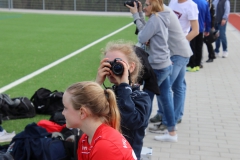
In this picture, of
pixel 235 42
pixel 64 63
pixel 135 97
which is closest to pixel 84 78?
pixel 64 63

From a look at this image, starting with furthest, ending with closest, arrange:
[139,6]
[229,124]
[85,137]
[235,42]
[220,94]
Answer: [235,42], [220,94], [229,124], [139,6], [85,137]

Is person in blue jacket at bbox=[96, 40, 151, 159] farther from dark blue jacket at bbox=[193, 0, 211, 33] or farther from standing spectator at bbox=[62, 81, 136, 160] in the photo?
dark blue jacket at bbox=[193, 0, 211, 33]

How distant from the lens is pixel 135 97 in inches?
121

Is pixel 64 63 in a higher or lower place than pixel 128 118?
lower

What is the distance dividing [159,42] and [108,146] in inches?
122

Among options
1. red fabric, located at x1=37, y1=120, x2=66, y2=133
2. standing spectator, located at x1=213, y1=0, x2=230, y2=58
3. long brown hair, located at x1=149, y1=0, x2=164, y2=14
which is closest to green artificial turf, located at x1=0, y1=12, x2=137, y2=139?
red fabric, located at x1=37, y1=120, x2=66, y2=133

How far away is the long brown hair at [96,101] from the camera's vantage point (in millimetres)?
2567

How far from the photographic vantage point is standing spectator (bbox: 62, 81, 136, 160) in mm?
2506

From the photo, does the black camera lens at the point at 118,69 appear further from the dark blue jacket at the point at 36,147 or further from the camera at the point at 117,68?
the dark blue jacket at the point at 36,147

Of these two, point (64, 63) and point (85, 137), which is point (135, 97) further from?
point (64, 63)

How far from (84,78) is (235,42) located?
405 inches

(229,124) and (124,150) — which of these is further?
(229,124)

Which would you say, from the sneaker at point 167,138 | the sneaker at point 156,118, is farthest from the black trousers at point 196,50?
the sneaker at point 167,138

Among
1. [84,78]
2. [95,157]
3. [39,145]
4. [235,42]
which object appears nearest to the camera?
[95,157]
